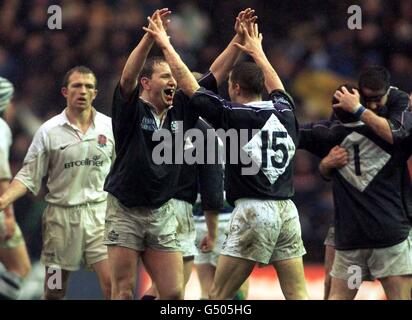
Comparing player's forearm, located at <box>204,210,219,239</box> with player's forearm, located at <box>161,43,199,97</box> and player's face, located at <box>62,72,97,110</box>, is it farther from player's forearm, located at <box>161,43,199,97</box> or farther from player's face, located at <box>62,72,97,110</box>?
player's forearm, located at <box>161,43,199,97</box>

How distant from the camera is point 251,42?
8.52 m

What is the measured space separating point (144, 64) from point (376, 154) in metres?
1.83

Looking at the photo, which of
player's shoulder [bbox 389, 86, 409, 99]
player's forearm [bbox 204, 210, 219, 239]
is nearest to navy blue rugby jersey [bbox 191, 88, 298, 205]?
player's shoulder [bbox 389, 86, 409, 99]

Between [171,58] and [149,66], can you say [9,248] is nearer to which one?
[149,66]

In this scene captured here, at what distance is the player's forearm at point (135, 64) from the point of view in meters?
8.09

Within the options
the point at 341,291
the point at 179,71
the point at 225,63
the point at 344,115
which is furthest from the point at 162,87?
the point at 341,291

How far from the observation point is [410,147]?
28.9ft

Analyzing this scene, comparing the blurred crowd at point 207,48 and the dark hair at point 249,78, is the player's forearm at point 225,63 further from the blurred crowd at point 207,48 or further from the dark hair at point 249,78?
the blurred crowd at point 207,48

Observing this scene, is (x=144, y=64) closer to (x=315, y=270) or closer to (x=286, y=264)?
(x=286, y=264)

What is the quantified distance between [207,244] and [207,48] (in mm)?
2325

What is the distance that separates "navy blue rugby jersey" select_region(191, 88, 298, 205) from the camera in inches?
323

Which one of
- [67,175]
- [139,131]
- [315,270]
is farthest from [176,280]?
[315,270]

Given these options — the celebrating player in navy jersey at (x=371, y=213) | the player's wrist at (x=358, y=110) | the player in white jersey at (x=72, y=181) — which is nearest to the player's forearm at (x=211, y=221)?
the player in white jersey at (x=72, y=181)
